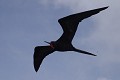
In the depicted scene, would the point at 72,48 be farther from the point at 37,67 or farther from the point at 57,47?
the point at 37,67

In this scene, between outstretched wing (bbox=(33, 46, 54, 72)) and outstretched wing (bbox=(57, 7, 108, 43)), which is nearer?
outstretched wing (bbox=(57, 7, 108, 43))

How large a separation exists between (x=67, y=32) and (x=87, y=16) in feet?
7.62

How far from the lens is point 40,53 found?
67.9 ft

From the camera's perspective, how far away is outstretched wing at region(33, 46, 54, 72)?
808 inches

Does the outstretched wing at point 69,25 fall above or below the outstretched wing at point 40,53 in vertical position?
above

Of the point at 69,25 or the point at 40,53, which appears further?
the point at 40,53

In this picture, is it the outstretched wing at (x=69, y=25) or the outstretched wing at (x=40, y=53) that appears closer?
the outstretched wing at (x=69, y=25)

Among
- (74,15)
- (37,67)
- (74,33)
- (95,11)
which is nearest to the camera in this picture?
(95,11)

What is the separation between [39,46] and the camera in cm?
2047

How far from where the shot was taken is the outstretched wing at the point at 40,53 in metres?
20.5

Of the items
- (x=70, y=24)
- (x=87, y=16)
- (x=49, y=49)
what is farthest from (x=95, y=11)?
(x=49, y=49)

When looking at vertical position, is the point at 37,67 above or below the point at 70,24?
below

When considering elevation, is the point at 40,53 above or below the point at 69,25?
below

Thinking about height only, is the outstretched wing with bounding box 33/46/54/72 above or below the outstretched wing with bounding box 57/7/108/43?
below
